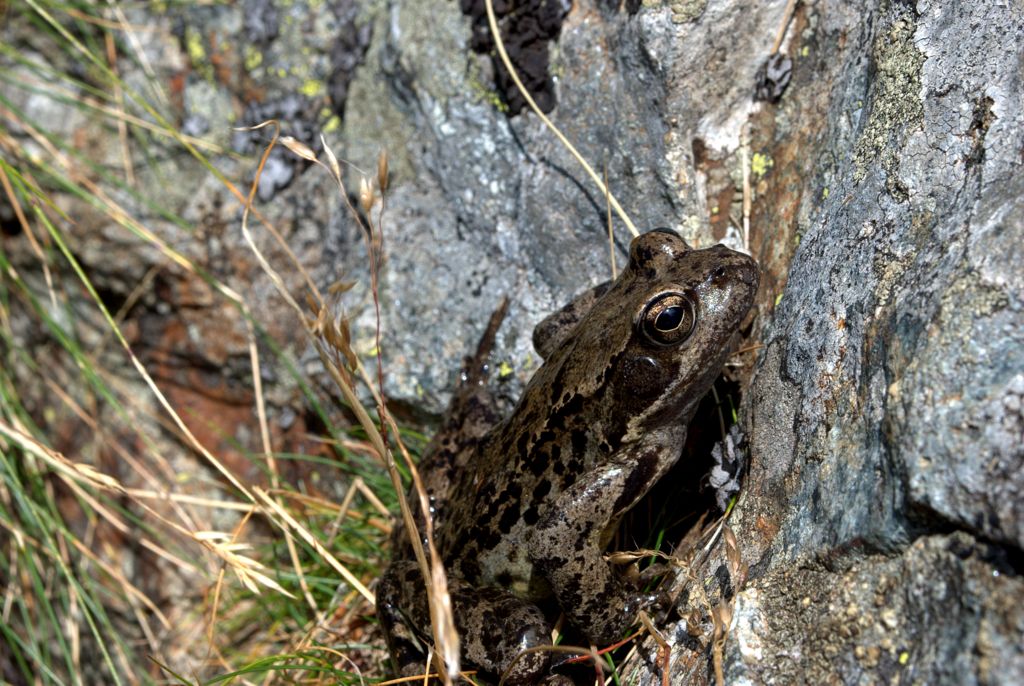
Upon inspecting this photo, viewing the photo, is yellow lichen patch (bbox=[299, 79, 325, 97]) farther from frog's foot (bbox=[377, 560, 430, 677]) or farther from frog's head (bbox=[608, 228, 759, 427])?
frog's foot (bbox=[377, 560, 430, 677])

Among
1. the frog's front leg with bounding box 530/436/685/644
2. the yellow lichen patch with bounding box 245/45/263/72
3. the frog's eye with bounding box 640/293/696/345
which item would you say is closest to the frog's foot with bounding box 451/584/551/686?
the frog's front leg with bounding box 530/436/685/644

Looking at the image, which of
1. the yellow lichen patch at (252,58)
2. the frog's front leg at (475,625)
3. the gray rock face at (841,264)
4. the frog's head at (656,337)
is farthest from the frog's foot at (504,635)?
the yellow lichen patch at (252,58)

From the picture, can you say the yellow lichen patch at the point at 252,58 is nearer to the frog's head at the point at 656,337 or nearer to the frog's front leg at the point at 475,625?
the frog's head at the point at 656,337

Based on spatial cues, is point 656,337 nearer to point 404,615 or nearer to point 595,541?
point 595,541

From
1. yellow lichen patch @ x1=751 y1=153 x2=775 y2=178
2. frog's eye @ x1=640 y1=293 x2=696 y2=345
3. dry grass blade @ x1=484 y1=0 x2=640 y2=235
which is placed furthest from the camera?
dry grass blade @ x1=484 y1=0 x2=640 y2=235

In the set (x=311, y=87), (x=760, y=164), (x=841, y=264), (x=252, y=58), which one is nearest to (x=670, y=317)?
(x=841, y=264)
